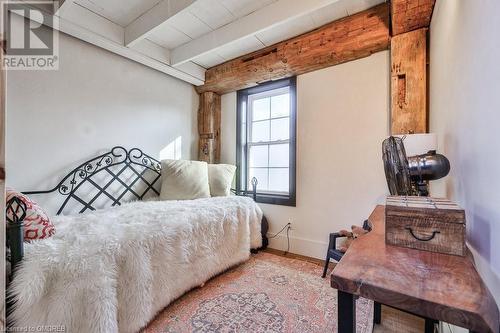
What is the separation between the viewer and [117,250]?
1240 mm

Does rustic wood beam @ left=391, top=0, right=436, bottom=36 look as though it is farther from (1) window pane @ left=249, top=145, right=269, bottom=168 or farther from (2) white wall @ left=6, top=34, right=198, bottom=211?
(2) white wall @ left=6, top=34, right=198, bottom=211

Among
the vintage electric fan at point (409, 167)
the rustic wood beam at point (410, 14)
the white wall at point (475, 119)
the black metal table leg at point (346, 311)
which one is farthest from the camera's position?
the rustic wood beam at point (410, 14)

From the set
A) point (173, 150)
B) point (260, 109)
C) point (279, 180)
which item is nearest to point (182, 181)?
point (173, 150)

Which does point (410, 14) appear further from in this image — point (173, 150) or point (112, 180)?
point (112, 180)

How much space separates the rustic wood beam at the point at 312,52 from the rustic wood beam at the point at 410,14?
133mm

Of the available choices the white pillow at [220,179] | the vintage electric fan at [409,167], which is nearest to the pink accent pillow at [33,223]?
the white pillow at [220,179]

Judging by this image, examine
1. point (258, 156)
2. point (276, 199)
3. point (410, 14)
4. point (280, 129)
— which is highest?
point (410, 14)

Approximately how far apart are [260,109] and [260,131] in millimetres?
308

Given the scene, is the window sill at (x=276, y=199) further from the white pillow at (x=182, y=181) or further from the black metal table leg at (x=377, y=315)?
the black metal table leg at (x=377, y=315)

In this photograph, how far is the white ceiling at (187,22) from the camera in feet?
5.98

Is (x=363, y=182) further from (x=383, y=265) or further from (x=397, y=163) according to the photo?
(x=383, y=265)

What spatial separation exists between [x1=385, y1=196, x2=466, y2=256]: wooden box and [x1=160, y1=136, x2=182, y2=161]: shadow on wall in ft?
8.54

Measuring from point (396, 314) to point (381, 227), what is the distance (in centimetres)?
94

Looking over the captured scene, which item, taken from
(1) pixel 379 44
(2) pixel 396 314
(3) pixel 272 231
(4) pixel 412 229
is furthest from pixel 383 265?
(3) pixel 272 231
